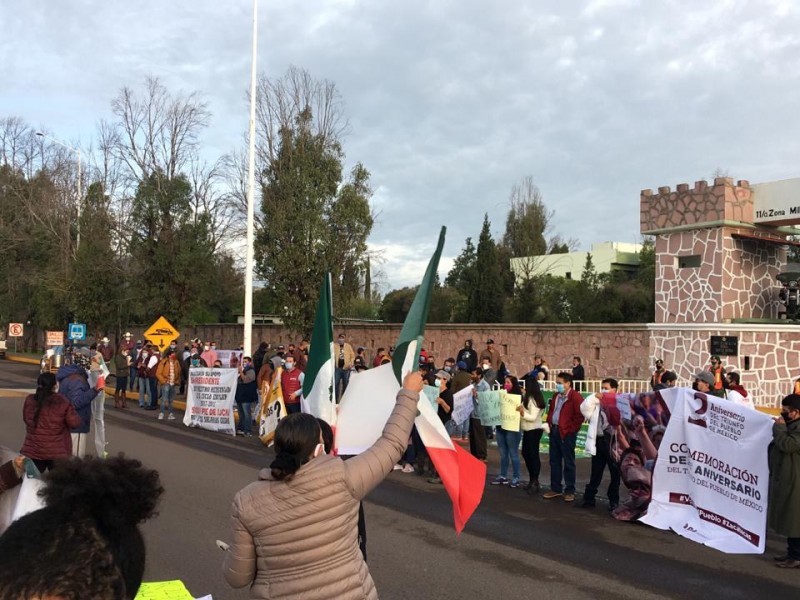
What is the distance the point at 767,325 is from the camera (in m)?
20.4

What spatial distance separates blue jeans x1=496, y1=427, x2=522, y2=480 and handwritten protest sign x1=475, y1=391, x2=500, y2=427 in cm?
82

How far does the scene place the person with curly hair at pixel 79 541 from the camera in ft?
4.37

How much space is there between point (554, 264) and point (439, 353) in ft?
92.8

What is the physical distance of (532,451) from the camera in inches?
436

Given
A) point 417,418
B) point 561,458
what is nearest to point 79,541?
point 417,418

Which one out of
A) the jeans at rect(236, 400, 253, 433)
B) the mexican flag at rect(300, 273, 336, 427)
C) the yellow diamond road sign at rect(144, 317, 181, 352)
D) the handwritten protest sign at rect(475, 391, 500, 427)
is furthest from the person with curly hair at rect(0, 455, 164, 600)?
the yellow diamond road sign at rect(144, 317, 181, 352)

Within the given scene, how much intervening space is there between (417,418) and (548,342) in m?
19.9

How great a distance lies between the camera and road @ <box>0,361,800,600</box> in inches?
258

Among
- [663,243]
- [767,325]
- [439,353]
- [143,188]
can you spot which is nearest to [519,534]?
[767,325]

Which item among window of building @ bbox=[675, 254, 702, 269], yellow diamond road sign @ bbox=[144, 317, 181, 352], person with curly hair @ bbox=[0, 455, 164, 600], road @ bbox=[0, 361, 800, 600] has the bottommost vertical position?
road @ bbox=[0, 361, 800, 600]

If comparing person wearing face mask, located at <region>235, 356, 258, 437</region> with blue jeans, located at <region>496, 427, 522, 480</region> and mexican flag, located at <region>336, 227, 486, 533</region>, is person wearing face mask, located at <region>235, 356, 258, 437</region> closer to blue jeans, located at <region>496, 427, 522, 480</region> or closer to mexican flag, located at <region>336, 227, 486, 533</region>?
blue jeans, located at <region>496, 427, 522, 480</region>

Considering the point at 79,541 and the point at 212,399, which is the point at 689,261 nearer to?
the point at 212,399

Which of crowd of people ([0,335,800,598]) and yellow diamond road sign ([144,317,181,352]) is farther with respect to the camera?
yellow diamond road sign ([144,317,181,352])

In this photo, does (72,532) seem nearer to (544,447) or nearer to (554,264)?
(544,447)
